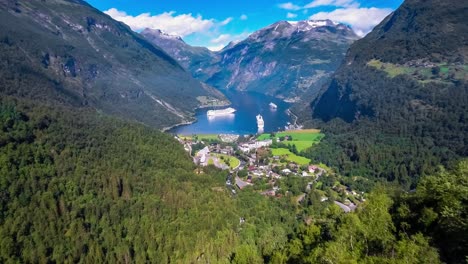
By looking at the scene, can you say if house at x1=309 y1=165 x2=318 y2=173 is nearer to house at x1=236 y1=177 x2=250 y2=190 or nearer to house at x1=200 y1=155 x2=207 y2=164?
house at x1=236 y1=177 x2=250 y2=190

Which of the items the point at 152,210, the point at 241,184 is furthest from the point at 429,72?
the point at 152,210

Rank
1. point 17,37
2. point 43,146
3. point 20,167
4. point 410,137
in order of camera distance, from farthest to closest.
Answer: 1. point 17,37
2. point 410,137
3. point 43,146
4. point 20,167

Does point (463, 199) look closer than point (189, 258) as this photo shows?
Yes

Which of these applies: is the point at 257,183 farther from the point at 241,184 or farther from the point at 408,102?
the point at 408,102

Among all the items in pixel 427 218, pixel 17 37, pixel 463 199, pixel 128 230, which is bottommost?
pixel 128 230

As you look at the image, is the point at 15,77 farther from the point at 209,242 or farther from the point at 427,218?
the point at 427,218

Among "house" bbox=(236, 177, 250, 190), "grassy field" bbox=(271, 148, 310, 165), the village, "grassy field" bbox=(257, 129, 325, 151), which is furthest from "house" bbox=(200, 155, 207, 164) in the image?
"grassy field" bbox=(257, 129, 325, 151)

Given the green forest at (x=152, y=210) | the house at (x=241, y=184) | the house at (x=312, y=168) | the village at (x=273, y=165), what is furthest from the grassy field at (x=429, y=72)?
the house at (x=241, y=184)

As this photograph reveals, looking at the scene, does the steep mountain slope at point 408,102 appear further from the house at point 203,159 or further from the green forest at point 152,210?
the green forest at point 152,210

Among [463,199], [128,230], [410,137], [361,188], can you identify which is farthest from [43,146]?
[410,137]
